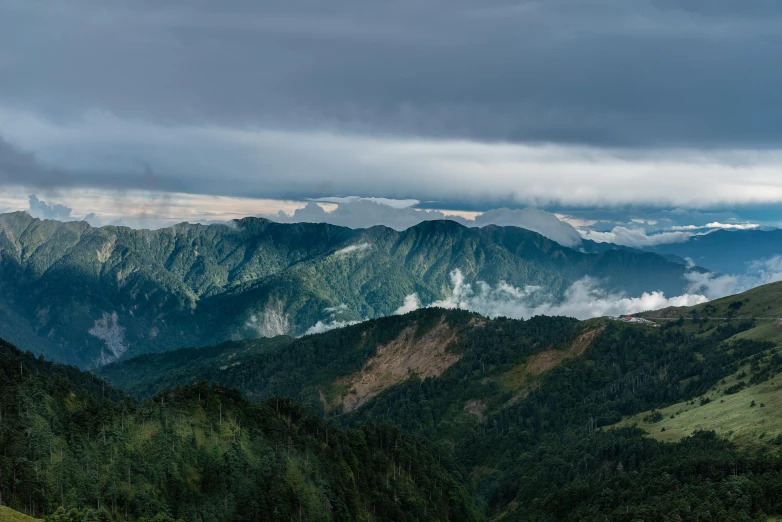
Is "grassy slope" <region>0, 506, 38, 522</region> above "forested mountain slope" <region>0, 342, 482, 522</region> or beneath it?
above

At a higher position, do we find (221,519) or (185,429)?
(185,429)

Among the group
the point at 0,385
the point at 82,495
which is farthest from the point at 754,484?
the point at 0,385

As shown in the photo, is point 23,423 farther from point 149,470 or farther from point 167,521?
point 167,521

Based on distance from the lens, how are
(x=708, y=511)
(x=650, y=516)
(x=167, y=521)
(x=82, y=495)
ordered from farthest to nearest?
(x=650, y=516), (x=708, y=511), (x=82, y=495), (x=167, y=521)

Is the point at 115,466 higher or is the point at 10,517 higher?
the point at 10,517

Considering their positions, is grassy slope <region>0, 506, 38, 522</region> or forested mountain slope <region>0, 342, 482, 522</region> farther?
forested mountain slope <region>0, 342, 482, 522</region>

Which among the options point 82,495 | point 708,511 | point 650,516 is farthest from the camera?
point 650,516

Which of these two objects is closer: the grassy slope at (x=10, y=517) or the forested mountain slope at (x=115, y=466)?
the grassy slope at (x=10, y=517)

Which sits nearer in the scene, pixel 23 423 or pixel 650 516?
pixel 23 423

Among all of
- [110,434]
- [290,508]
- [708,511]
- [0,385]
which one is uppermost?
[0,385]

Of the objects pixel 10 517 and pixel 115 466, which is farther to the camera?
pixel 115 466

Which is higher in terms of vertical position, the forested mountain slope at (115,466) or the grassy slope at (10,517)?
the grassy slope at (10,517)
